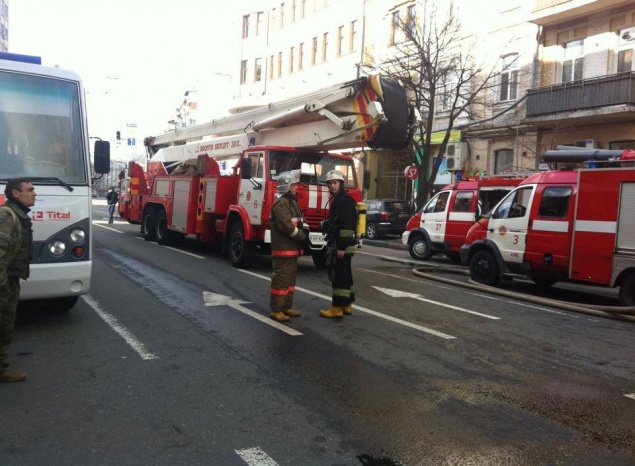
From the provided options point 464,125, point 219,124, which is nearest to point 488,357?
point 219,124

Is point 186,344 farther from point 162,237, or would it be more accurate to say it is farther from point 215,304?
point 162,237

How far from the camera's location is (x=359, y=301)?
8.63 metres

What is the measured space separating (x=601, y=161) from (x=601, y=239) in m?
1.31

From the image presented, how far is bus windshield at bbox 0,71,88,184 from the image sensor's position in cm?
578

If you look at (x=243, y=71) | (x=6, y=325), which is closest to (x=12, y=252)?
(x=6, y=325)

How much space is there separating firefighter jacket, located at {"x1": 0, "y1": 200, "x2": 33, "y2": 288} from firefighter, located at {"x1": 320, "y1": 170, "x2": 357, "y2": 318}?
3.73 m

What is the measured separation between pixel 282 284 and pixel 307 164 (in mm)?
4656

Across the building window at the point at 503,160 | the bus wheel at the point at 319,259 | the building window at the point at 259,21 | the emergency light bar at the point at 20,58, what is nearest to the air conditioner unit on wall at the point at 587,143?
the building window at the point at 503,160

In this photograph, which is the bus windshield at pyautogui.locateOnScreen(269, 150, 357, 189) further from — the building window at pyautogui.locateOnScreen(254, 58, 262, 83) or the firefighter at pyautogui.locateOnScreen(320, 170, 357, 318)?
the building window at pyautogui.locateOnScreen(254, 58, 262, 83)

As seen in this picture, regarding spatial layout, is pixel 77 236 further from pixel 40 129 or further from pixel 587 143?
pixel 587 143

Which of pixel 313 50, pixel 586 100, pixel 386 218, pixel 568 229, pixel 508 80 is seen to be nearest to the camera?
pixel 568 229

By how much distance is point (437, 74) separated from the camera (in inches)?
829

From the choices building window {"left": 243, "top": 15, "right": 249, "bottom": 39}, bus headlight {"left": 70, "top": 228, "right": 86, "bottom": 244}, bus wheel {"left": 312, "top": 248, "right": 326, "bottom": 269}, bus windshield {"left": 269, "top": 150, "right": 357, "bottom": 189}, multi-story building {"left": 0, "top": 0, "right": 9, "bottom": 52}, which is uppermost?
multi-story building {"left": 0, "top": 0, "right": 9, "bottom": 52}

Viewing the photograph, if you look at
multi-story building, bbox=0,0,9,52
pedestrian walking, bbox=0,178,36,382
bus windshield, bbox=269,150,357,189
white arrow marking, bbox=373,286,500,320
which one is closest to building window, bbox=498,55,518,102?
bus windshield, bbox=269,150,357,189
